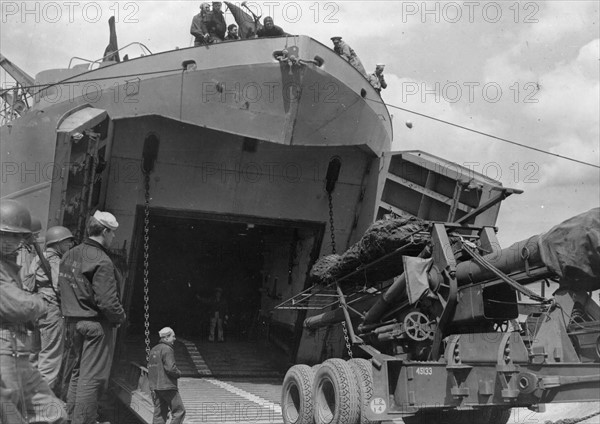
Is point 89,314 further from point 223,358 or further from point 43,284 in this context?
point 223,358

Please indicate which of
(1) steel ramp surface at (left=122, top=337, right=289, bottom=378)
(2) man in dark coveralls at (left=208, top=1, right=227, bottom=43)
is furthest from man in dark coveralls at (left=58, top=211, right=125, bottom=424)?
(2) man in dark coveralls at (left=208, top=1, right=227, bottom=43)

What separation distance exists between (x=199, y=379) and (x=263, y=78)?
402 cm

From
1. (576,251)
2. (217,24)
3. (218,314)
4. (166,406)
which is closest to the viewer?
(576,251)

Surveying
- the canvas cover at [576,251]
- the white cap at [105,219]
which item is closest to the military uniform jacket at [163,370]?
the white cap at [105,219]

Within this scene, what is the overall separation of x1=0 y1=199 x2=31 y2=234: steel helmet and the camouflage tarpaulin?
297 cm

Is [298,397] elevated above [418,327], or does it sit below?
below

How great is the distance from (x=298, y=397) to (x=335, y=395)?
770mm

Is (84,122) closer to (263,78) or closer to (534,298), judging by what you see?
(263,78)

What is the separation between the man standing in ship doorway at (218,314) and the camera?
1198 centimetres

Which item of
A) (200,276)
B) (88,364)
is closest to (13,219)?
(88,364)

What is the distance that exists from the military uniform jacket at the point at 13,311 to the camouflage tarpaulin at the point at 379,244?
3020 mm

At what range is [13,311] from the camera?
3.74m

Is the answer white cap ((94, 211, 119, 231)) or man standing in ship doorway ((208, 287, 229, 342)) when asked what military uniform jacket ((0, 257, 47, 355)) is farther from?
man standing in ship doorway ((208, 287, 229, 342))

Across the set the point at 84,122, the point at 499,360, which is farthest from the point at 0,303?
the point at 84,122
